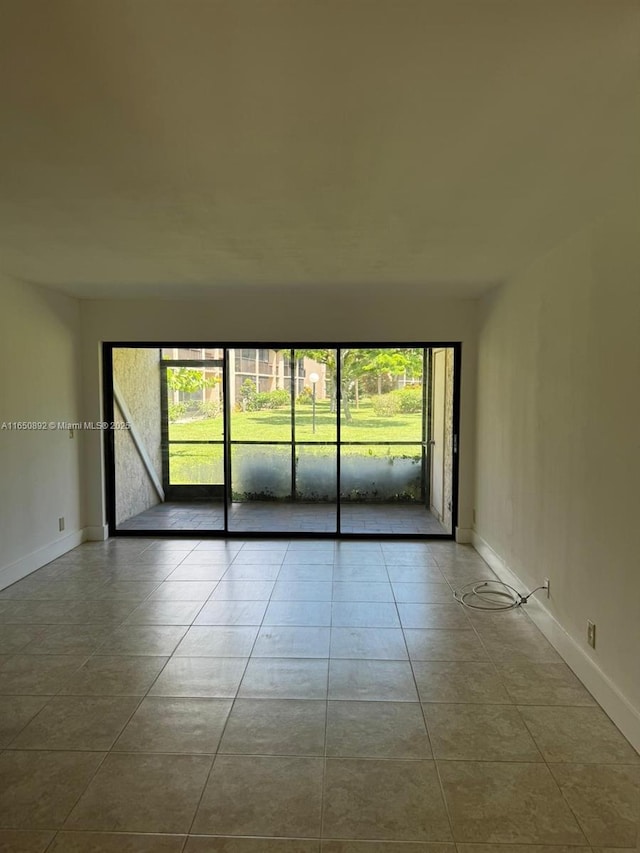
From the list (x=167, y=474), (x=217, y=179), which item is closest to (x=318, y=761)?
(x=217, y=179)

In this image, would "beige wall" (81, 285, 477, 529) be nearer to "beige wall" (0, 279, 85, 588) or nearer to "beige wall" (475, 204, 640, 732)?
"beige wall" (0, 279, 85, 588)

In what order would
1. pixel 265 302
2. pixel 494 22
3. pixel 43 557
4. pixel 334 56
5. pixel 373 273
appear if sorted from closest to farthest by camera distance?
pixel 494 22, pixel 334 56, pixel 373 273, pixel 43 557, pixel 265 302

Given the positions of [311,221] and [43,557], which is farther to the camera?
[43,557]

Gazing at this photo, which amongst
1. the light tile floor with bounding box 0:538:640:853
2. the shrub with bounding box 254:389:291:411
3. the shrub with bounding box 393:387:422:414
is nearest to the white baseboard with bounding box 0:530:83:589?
the light tile floor with bounding box 0:538:640:853

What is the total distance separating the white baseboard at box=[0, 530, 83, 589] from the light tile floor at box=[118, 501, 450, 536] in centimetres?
63

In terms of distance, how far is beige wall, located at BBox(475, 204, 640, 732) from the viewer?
91.0 inches

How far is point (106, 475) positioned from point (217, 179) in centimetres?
401

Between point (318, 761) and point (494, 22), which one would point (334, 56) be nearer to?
point (494, 22)

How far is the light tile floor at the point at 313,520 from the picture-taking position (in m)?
5.57

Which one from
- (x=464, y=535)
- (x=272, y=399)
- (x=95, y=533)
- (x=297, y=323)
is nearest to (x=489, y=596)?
(x=464, y=535)

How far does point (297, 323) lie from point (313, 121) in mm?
3425

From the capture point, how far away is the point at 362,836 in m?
1.78

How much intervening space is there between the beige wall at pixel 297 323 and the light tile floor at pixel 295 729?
6.88 feet

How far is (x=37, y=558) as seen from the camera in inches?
177
